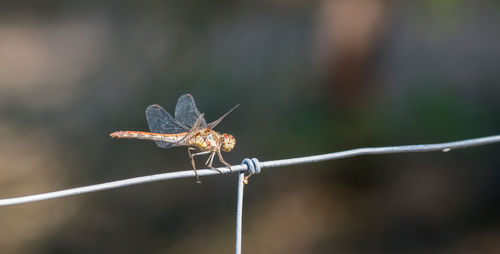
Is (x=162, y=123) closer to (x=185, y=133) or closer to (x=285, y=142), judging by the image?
(x=185, y=133)

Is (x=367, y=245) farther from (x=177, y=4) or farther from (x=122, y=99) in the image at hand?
(x=177, y=4)

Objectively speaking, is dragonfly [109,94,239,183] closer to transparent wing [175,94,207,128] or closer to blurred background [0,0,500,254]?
transparent wing [175,94,207,128]

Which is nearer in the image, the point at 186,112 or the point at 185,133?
the point at 185,133

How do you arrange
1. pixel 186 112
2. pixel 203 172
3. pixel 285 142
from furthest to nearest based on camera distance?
1. pixel 285 142
2. pixel 186 112
3. pixel 203 172

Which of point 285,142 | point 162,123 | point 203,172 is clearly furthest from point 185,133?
point 285,142

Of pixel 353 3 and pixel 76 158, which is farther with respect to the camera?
pixel 76 158

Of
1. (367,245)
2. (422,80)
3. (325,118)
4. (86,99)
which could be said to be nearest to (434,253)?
(367,245)

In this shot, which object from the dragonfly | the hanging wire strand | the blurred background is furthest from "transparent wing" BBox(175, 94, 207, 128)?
the blurred background
